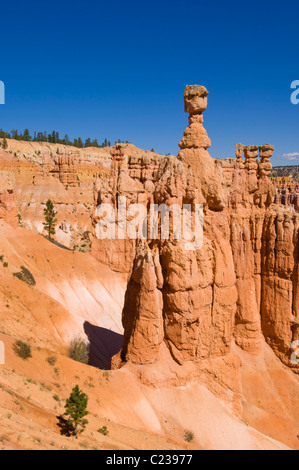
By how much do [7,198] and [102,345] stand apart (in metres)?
16.6

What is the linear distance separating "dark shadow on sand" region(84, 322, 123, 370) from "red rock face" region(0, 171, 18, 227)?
46.4 ft

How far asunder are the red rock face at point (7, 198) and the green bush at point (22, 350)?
19987 mm

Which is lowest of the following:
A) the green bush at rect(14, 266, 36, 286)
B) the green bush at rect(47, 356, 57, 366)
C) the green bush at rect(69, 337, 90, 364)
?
the green bush at rect(69, 337, 90, 364)

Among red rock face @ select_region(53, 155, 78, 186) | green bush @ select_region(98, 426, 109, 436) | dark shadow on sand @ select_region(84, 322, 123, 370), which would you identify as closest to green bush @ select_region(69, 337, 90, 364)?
dark shadow on sand @ select_region(84, 322, 123, 370)

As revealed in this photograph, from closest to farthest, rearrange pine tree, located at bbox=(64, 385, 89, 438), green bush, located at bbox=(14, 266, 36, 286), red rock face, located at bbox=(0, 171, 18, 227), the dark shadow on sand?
1. pine tree, located at bbox=(64, 385, 89, 438)
2. the dark shadow on sand
3. green bush, located at bbox=(14, 266, 36, 286)
4. red rock face, located at bbox=(0, 171, 18, 227)

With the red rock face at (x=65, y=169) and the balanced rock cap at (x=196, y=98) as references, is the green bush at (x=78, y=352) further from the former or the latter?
the red rock face at (x=65, y=169)

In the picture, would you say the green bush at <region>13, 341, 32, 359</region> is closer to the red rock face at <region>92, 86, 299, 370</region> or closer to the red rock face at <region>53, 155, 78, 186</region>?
the red rock face at <region>92, 86, 299, 370</region>

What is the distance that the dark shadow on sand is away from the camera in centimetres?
2522

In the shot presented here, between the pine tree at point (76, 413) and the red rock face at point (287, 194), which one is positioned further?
the red rock face at point (287, 194)

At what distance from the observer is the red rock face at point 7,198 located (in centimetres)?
3272

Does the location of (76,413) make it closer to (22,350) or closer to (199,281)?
(22,350)

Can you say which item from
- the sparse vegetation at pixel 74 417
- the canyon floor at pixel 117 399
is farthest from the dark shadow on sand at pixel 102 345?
the sparse vegetation at pixel 74 417

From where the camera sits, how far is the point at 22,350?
1570 cm

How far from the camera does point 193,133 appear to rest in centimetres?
1794
